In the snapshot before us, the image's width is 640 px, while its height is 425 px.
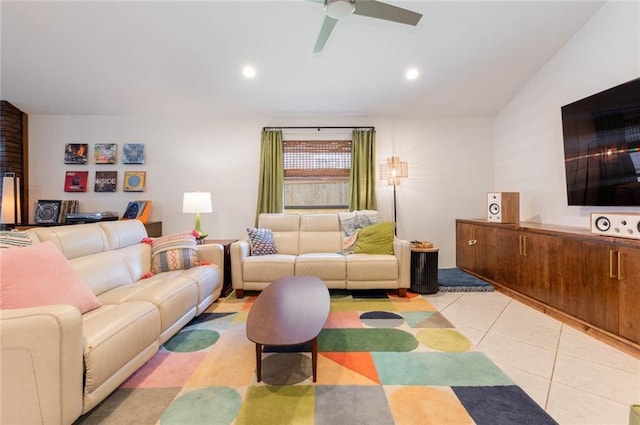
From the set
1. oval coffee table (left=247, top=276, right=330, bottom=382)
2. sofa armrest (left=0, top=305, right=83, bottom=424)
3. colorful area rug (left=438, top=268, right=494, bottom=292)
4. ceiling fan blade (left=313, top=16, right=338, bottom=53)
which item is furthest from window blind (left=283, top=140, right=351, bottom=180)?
sofa armrest (left=0, top=305, right=83, bottom=424)

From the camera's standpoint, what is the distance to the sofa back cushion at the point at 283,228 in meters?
3.68

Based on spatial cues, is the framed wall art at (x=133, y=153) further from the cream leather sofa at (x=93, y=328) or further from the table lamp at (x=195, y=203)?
the cream leather sofa at (x=93, y=328)

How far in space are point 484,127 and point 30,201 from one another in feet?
23.5

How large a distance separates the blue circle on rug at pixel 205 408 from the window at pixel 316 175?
2.97 metres

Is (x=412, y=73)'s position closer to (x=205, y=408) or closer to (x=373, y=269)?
(x=373, y=269)

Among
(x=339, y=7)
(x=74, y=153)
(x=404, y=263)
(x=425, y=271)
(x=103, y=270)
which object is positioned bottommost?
(x=425, y=271)

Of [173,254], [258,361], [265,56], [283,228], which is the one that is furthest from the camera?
[283,228]

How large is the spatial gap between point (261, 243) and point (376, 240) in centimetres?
143

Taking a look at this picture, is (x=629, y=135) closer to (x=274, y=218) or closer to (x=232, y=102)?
(x=274, y=218)

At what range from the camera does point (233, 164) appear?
13.9 feet

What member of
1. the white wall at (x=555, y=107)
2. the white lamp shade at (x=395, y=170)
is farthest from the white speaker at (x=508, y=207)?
the white lamp shade at (x=395, y=170)

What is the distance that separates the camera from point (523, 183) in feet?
12.1

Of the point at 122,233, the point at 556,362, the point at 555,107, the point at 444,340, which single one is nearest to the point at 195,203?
the point at 122,233

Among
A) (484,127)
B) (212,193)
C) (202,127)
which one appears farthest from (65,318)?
(484,127)
